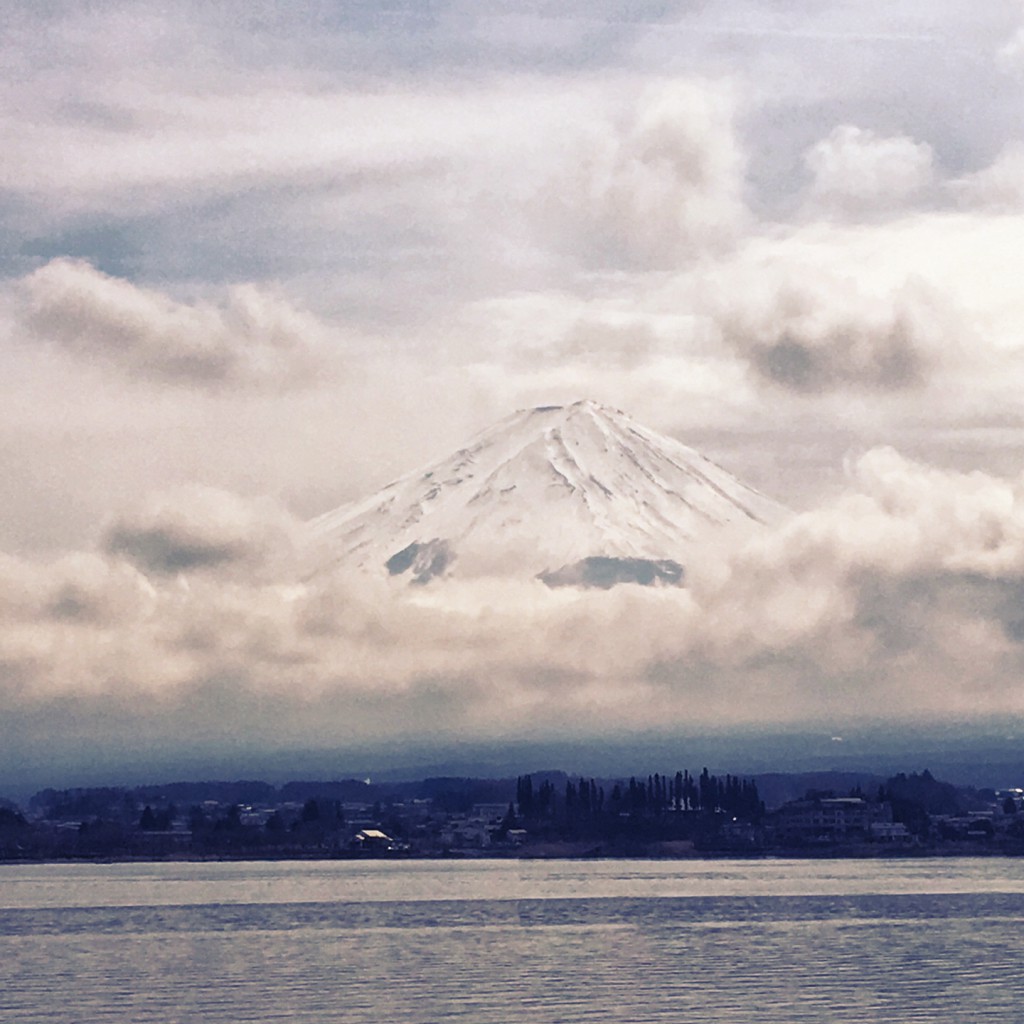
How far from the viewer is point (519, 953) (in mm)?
70062

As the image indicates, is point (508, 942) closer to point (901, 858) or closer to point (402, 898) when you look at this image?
point (402, 898)

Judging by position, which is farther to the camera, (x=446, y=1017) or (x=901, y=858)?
(x=901, y=858)

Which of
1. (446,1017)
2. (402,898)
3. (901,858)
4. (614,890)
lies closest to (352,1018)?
(446,1017)

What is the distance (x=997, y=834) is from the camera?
186250 millimetres

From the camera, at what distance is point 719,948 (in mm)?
71812

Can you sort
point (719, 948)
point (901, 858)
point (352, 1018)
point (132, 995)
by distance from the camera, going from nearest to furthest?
point (352, 1018) < point (132, 995) < point (719, 948) < point (901, 858)

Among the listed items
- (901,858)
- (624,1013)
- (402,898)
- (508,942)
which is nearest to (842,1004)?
(624,1013)

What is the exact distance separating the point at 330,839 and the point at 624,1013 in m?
140

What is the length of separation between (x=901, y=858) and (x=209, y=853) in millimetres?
61164

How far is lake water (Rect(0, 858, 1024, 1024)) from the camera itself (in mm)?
55219

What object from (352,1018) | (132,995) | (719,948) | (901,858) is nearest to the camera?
(352,1018)

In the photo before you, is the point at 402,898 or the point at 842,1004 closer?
the point at 842,1004

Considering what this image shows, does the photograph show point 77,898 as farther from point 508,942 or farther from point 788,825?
point 788,825

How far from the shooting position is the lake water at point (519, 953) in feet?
181
